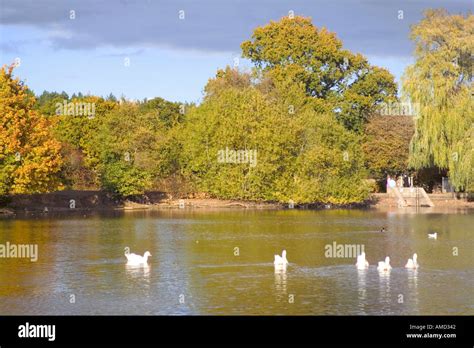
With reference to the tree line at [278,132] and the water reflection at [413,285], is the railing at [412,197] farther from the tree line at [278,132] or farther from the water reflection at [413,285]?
the water reflection at [413,285]

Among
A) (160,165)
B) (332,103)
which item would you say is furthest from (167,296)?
(332,103)

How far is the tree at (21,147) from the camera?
221 feet

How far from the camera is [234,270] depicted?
1444 inches

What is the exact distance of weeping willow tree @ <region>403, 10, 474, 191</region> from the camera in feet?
244

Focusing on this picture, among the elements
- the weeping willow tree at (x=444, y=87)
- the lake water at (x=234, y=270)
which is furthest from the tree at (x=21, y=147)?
the weeping willow tree at (x=444, y=87)

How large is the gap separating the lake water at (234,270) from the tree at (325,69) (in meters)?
40.7

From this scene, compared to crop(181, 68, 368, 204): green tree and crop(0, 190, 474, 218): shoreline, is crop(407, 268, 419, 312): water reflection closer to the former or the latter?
crop(0, 190, 474, 218): shoreline

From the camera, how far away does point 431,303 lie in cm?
2925

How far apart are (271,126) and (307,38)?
78.8 ft

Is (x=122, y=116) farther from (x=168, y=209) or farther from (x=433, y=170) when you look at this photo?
(x=433, y=170)

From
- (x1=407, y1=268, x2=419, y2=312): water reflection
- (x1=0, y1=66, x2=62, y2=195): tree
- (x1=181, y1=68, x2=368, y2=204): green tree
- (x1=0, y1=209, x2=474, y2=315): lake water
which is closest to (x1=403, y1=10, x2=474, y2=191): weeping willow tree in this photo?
(x1=181, y1=68, x2=368, y2=204): green tree

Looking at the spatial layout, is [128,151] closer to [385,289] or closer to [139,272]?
[139,272]

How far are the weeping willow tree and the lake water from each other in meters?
15.9
